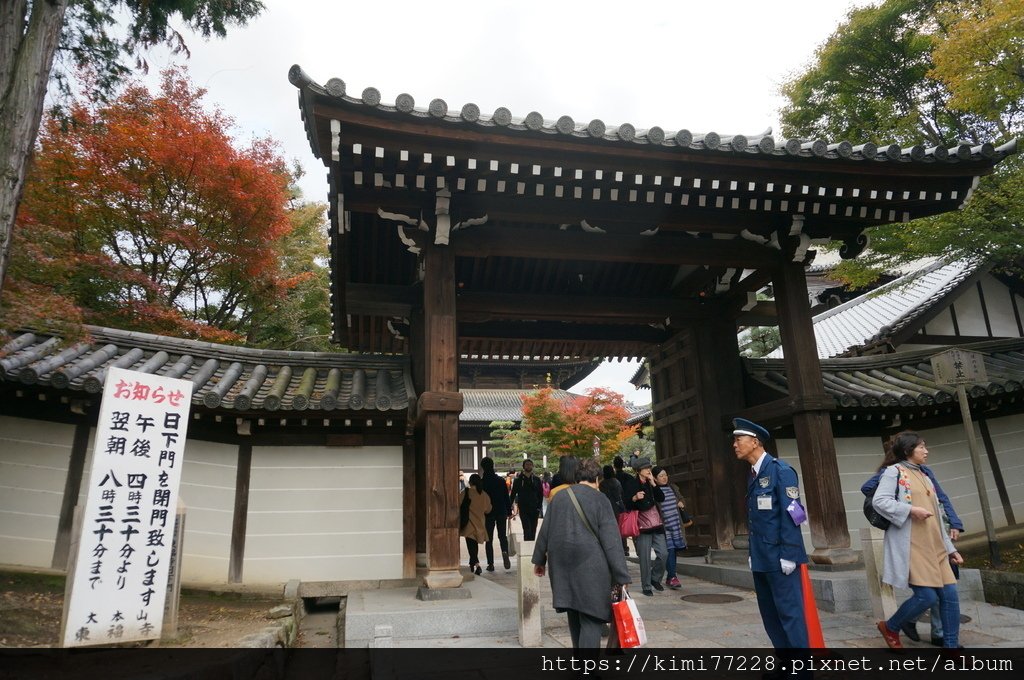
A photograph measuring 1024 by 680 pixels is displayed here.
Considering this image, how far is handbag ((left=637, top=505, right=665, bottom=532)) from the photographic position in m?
7.37

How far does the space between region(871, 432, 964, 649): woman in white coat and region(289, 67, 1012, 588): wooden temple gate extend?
231cm

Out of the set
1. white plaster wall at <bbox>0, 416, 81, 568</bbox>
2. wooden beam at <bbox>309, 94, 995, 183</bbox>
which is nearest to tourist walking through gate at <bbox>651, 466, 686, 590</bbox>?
wooden beam at <bbox>309, 94, 995, 183</bbox>

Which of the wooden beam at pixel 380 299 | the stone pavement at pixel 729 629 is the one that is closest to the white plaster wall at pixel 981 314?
the stone pavement at pixel 729 629

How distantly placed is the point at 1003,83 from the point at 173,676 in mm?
11850

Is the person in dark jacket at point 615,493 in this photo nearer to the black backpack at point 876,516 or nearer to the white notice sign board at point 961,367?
the black backpack at point 876,516

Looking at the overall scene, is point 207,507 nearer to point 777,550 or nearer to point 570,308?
point 570,308

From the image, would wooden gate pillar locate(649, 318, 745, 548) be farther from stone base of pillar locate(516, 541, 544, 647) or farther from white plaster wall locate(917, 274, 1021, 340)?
white plaster wall locate(917, 274, 1021, 340)

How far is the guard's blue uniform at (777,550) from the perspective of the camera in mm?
3879

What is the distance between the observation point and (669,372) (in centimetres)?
1027

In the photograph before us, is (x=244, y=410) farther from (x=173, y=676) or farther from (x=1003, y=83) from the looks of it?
(x=1003, y=83)

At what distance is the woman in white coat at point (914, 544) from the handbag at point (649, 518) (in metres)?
2.83

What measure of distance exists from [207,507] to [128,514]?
2.61m

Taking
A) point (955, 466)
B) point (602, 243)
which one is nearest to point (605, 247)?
point (602, 243)

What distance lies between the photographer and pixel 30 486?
23.5 ft
